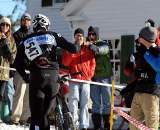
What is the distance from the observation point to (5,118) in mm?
11773

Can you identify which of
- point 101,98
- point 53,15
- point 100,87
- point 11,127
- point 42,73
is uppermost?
point 53,15

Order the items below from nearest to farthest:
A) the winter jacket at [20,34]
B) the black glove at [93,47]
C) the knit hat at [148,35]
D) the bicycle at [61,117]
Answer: the knit hat at [148,35], the bicycle at [61,117], the black glove at [93,47], the winter jacket at [20,34]

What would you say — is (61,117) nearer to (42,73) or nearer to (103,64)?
(42,73)

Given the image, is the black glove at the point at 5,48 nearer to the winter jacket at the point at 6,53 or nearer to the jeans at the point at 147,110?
the winter jacket at the point at 6,53

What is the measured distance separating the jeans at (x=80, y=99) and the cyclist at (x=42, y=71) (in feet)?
6.83

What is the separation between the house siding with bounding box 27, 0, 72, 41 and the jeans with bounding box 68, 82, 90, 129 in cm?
1049

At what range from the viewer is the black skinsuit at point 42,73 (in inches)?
343

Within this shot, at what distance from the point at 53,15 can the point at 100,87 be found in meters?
10.7

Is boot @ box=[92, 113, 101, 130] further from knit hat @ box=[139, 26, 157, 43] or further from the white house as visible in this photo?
the white house

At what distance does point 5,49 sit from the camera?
36.9ft

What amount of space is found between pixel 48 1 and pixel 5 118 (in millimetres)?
10878

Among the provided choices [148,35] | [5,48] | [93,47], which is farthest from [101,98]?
[148,35]

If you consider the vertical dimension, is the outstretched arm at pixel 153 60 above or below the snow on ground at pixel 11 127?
above

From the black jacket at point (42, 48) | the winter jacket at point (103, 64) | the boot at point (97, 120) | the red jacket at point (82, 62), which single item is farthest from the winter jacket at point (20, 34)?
the black jacket at point (42, 48)
